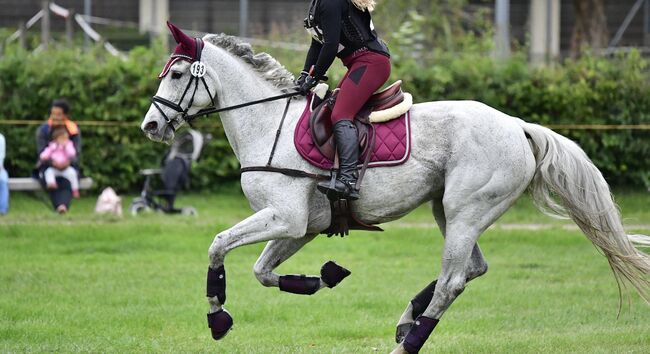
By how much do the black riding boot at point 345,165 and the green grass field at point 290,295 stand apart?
1.42 metres

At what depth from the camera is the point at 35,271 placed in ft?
40.0

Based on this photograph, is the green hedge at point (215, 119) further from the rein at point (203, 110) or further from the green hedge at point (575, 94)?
the rein at point (203, 110)

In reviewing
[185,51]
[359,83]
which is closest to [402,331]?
[359,83]

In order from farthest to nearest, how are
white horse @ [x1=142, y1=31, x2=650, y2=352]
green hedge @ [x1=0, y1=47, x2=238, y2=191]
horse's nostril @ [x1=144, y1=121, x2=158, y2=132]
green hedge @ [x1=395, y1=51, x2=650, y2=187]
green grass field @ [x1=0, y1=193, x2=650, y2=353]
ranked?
1. green hedge @ [x1=395, y1=51, x2=650, y2=187]
2. green hedge @ [x1=0, y1=47, x2=238, y2=191]
3. green grass field @ [x1=0, y1=193, x2=650, y2=353]
4. horse's nostril @ [x1=144, y1=121, x2=158, y2=132]
5. white horse @ [x1=142, y1=31, x2=650, y2=352]

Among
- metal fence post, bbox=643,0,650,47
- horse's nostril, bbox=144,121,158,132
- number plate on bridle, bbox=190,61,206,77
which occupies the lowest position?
metal fence post, bbox=643,0,650,47

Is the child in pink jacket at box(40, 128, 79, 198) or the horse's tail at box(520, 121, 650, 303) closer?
the horse's tail at box(520, 121, 650, 303)

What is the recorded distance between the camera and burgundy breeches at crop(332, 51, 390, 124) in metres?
7.58

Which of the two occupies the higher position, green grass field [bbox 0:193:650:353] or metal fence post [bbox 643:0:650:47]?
metal fence post [bbox 643:0:650:47]

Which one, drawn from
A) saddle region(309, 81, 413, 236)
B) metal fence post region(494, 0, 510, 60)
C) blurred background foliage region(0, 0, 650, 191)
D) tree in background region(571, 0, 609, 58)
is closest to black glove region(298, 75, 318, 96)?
saddle region(309, 81, 413, 236)

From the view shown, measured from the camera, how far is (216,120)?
18.8 m

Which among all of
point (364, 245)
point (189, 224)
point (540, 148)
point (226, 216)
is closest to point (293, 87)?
point (540, 148)

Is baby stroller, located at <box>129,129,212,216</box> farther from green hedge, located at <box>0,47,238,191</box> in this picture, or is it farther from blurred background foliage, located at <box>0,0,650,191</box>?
blurred background foliage, located at <box>0,0,650,191</box>

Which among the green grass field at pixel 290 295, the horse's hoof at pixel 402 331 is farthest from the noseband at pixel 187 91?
the horse's hoof at pixel 402 331

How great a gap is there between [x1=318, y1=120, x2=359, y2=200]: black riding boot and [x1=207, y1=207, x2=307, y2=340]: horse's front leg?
0.96ft
